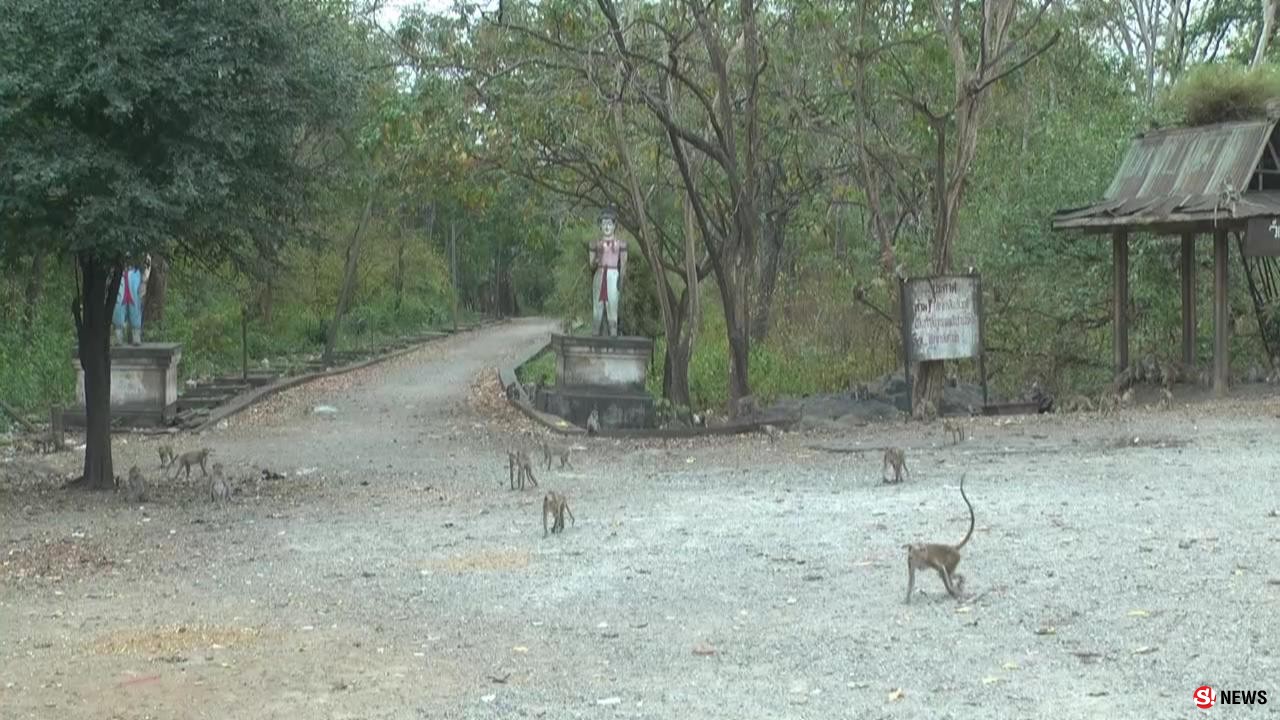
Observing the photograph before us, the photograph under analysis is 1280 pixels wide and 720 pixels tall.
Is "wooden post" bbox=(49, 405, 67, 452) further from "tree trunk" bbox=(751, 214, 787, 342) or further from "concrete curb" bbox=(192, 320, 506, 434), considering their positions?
"tree trunk" bbox=(751, 214, 787, 342)

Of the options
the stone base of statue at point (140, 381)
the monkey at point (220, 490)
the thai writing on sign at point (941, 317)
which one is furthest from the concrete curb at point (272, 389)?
the thai writing on sign at point (941, 317)

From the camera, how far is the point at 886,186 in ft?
101

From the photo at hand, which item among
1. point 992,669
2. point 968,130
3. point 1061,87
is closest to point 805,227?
point 1061,87

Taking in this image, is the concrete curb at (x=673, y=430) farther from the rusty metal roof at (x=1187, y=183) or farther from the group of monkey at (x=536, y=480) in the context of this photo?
the rusty metal roof at (x=1187, y=183)

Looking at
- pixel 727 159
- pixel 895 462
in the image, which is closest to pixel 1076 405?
A: pixel 727 159

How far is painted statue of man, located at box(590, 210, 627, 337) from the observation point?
22.8 metres

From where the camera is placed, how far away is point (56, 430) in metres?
21.1

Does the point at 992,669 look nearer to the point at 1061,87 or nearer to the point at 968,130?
the point at 968,130

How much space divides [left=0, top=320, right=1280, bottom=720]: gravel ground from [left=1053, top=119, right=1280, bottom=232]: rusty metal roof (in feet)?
13.6

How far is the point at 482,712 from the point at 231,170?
8.54 metres

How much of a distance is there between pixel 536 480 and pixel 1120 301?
10336 millimetres

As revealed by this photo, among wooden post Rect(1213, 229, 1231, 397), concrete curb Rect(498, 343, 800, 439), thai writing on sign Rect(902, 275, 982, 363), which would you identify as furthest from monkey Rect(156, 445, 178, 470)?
wooden post Rect(1213, 229, 1231, 397)

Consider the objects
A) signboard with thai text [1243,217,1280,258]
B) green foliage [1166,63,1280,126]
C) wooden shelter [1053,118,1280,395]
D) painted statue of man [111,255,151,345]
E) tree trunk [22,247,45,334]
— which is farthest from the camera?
tree trunk [22,247,45,334]

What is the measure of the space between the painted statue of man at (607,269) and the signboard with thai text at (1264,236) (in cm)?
897
